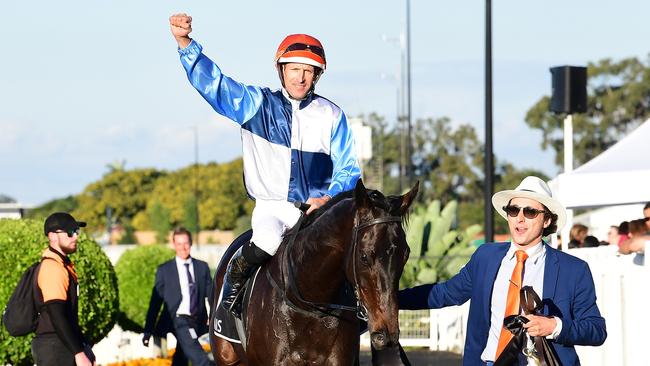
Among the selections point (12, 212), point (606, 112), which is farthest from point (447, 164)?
point (12, 212)

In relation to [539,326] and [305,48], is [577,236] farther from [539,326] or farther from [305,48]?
[539,326]

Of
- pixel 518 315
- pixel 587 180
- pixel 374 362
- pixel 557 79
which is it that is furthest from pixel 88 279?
pixel 518 315

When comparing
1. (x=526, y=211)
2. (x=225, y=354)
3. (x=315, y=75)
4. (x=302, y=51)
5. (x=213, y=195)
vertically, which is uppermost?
(x=302, y=51)

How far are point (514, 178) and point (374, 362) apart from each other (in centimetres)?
8230

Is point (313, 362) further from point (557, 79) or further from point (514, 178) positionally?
point (514, 178)

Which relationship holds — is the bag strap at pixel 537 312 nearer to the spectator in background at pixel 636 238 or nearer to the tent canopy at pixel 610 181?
the tent canopy at pixel 610 181

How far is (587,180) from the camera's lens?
1305 cm

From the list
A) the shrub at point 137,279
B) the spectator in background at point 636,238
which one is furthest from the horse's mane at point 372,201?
the shrub at point 137,279

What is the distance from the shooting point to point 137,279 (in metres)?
22.3

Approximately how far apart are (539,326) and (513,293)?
15.3 inches

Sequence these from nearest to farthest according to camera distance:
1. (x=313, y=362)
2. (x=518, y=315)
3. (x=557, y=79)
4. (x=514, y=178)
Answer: (x=518, y=315), (x=313, y=362), (x=557, y=79), (x=514, y=178)

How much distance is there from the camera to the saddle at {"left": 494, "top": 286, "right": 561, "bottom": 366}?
5.44 meters

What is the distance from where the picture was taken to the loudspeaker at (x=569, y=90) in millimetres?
15773

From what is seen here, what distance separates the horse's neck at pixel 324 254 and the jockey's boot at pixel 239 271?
386 millimetres
